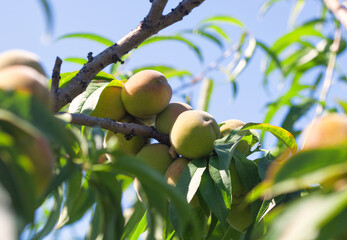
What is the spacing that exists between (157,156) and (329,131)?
0.52 meters

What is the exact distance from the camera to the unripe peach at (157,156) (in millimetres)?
1085

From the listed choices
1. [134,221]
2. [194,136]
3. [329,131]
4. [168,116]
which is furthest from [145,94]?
[329,131]

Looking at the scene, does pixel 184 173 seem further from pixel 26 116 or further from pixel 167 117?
pixel 26 116

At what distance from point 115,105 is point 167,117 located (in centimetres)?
13

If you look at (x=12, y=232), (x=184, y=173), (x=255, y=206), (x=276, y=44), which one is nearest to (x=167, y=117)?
(x=184, y=173)

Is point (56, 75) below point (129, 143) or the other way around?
the other way around

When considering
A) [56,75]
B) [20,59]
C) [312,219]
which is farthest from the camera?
[56,75]

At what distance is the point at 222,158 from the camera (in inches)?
37.1

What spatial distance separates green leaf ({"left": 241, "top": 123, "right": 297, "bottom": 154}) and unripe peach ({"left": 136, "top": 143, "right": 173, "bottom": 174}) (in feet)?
0.77

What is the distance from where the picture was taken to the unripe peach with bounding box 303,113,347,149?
24.6 inches

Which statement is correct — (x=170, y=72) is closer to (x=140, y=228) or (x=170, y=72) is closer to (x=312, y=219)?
(x=140, y=228)

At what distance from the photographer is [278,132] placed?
0.95m

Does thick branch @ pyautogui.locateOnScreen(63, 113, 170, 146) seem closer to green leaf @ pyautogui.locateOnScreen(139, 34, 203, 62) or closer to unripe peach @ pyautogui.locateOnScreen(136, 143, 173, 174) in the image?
unripe peach @ pyautogui.locateOnScreen(136, 143, 173, 174)

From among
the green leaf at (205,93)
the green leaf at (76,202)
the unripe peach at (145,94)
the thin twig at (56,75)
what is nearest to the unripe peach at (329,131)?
the green leaf at (76,202)
